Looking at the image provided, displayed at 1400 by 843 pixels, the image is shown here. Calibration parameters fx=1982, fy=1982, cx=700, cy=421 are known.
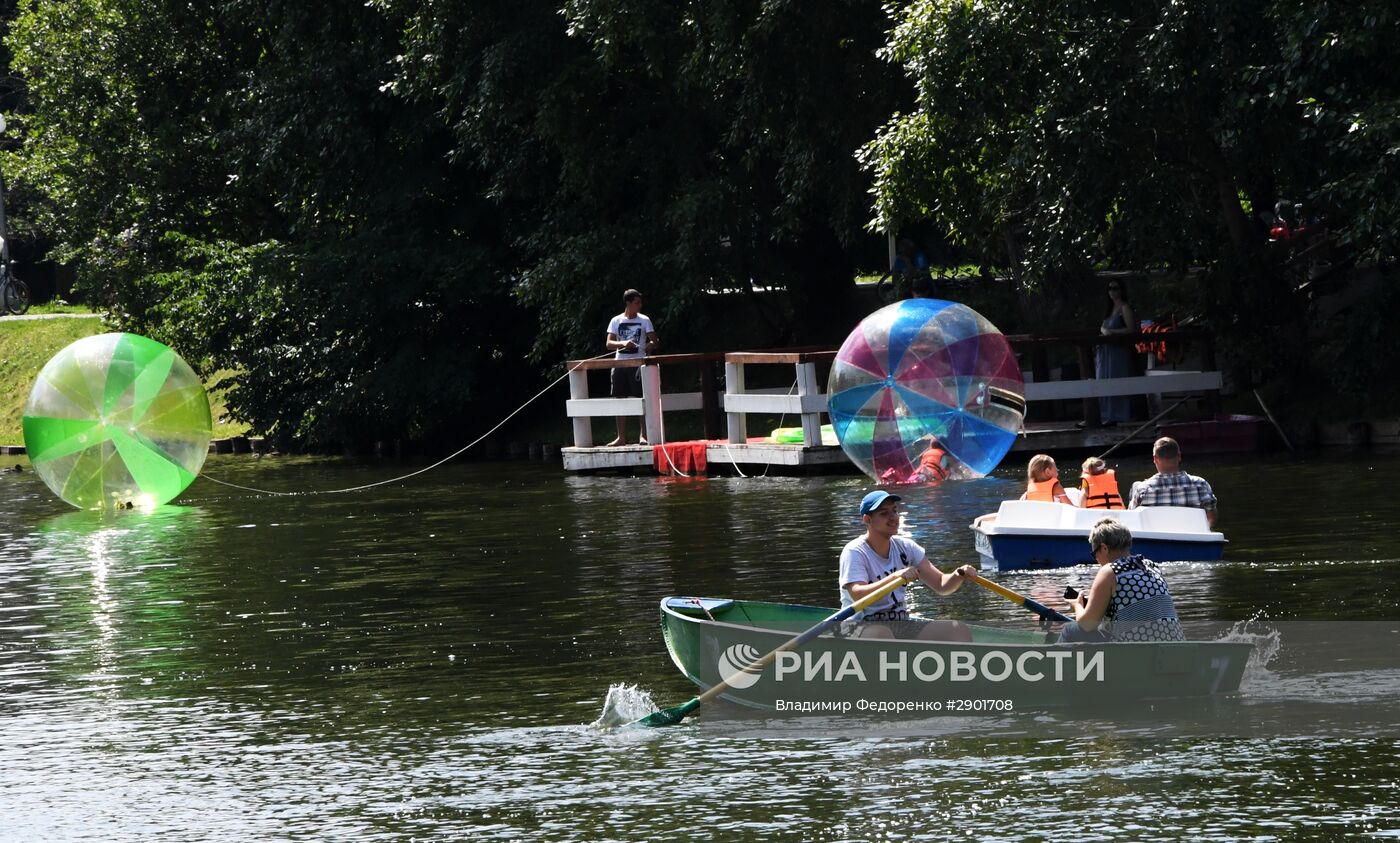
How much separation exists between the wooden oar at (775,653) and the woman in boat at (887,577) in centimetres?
7

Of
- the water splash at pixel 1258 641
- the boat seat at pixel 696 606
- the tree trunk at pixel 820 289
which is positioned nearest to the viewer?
the water splash at pixel 1258 641

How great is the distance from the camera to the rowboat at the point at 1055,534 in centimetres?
1659

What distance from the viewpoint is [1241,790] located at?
9.92 meters

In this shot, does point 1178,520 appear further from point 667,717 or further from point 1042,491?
point 667,717

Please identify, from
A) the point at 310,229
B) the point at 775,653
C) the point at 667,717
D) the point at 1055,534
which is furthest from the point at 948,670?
the point at 310,229

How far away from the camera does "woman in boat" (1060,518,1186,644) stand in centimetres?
1172

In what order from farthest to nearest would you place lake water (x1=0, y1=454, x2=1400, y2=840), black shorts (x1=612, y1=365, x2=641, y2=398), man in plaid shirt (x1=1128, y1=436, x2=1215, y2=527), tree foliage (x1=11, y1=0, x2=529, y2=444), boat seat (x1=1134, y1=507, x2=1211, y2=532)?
tree foliage (x1=11, y1=0, x2=529, y2=444), black shorts (x1=612, y1=365, x2=641, y2=398), man in plaid shirt (x1=1128, y1=436, x2=1215, y2=527), boat seat (x1=1134, y1=507, x2=1211, y2=532), lake water (x1=0, y1=454, x2=1400, y2=840)

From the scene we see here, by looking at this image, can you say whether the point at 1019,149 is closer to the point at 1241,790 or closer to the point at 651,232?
the point at 651,232

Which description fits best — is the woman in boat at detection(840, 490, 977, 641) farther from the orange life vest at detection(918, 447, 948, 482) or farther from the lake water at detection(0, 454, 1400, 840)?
the orange life vest at detection(918, 447, 948, 482)

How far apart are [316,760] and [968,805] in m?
3.81

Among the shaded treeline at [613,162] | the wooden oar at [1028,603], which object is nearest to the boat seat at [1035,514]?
the wooden oar at [1028,603]

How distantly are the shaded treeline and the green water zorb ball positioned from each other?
8.33m

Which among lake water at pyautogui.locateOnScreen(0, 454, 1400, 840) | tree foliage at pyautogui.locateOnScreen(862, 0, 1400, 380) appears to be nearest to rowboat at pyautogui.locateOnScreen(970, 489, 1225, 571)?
lake water at pyautogui.locateOnScreen(0, 454, 1400, 840)

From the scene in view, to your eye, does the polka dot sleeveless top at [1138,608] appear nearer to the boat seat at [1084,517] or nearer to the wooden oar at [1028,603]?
the wooden oar at [1028,603]
